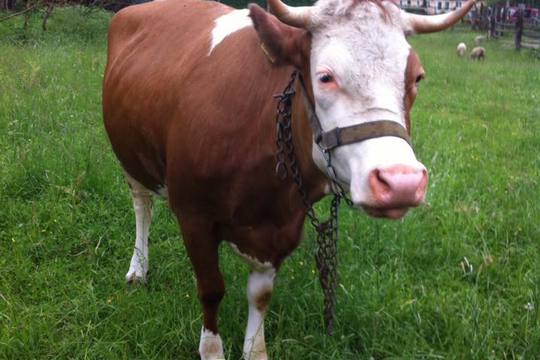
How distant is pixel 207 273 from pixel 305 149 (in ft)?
2.72

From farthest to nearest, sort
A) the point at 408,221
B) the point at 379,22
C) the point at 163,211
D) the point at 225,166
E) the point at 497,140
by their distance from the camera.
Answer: the point at 497,140 → the point at 163,211 → the point at 408,221 → the point at 225,166 → the point at 379,22

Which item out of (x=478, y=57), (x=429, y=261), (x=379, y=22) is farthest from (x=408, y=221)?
(x=478, y=57)

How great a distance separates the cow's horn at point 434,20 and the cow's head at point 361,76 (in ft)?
0.04

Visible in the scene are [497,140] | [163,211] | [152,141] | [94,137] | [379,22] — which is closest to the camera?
[379,22]

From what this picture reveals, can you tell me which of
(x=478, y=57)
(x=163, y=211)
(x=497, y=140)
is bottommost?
(x=478, y=57)

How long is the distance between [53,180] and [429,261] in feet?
8.70

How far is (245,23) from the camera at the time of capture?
2.79 m

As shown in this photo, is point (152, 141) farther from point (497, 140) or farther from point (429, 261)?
point (497, 140)

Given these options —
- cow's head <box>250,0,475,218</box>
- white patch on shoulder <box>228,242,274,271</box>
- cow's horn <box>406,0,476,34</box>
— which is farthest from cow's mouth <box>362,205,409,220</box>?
white patch on shoulder <box>228,242,274,271</box>

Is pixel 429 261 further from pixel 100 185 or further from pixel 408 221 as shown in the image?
pixel 100 185

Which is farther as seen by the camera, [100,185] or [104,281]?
[100,185]

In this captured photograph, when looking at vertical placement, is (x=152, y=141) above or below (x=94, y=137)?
above

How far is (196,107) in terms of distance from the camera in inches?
100

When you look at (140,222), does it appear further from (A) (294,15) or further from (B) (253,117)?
(A) (294,15)
